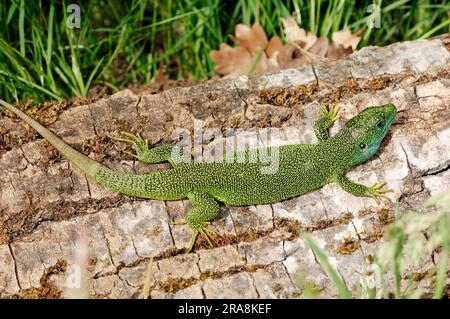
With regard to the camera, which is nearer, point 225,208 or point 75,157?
point 75,157

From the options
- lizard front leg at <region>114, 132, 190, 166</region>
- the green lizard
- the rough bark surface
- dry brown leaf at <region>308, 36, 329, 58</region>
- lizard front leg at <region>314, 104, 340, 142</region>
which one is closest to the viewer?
the rough bark surface

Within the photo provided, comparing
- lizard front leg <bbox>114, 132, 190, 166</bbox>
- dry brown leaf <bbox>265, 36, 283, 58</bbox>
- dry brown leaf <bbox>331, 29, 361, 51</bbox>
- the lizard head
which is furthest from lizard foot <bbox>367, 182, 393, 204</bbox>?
dry brown leaf <bbox>265, 36, 283, 58</bbox>

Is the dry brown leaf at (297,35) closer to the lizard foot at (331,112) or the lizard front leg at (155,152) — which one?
the lizard foot at (331,112)

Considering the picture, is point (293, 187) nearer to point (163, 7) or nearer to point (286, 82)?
point (286, 82)

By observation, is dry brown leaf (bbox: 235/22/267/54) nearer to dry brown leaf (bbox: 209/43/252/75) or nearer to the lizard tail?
dry brown leaf (bbox: 209/43/252/75)

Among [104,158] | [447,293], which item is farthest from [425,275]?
[104,158]

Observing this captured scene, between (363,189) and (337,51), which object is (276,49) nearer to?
(337,51)

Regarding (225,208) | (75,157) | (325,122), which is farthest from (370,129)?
(75,157)
